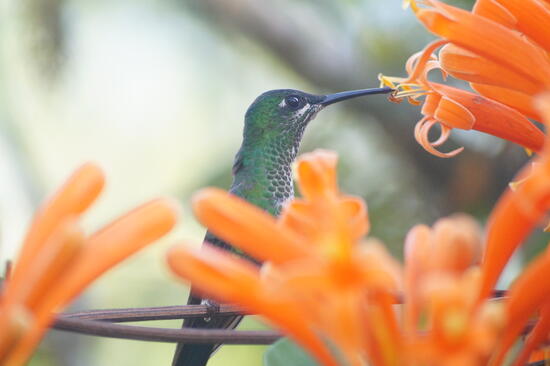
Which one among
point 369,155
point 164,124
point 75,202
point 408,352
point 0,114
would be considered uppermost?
point 164,124

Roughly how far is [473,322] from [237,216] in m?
0.22

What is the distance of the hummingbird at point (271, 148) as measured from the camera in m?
2.93

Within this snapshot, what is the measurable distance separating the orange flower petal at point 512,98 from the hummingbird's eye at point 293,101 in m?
1.89

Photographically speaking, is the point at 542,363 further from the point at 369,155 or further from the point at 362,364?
the point at 369,155

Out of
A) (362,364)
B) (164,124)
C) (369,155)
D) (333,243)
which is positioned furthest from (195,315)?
(164,124)

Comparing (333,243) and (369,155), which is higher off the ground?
(369,155)

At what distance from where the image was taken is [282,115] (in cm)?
318

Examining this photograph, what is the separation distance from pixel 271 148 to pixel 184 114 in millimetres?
3779

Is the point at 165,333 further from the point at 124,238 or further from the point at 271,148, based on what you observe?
the point at 271,148

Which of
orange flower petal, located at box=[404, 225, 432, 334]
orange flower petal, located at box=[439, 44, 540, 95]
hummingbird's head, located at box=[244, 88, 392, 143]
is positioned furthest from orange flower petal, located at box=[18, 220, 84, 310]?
hummingbird's head, located at box=[244, 88, 392, 143]

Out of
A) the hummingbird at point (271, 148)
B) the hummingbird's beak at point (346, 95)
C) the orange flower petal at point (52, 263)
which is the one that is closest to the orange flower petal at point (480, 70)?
the orange flower petal at point (52, 263)

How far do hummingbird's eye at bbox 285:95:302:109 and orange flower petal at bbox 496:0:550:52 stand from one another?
1.99 m

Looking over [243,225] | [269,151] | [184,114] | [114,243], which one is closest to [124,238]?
[114,243]

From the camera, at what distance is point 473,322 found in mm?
735
